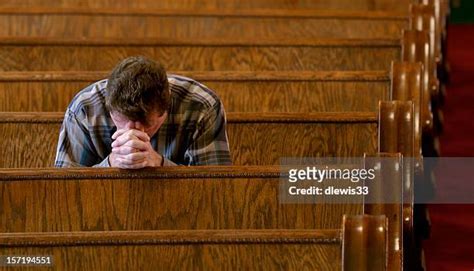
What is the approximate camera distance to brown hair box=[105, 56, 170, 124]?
3.37 ft

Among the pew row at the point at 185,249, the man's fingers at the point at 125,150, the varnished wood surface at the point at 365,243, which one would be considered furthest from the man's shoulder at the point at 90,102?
the varnished wood surface at the point at 365,243

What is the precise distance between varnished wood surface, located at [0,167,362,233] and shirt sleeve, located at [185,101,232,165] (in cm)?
11

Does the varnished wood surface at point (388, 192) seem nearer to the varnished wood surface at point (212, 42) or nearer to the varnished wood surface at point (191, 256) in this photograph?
the varnished wood surface at point (191, 256)

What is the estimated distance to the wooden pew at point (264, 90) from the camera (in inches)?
54.8

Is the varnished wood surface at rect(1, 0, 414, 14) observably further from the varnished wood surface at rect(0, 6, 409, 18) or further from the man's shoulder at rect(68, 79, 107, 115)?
the man's shoulder at rect(68, 79, 107, 115)

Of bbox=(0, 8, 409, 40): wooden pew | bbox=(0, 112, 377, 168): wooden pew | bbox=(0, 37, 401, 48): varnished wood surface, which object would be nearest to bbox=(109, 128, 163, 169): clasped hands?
bbox=(0, 112, 377, 168): wooden pew

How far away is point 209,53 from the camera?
5.24 ft

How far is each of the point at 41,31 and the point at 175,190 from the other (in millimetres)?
876

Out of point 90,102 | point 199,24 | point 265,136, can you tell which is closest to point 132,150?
point 90,102

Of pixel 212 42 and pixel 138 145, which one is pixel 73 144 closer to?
pixel 138 145

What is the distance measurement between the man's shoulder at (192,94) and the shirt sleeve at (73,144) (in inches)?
3.8

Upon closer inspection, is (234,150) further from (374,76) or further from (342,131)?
(374,76)

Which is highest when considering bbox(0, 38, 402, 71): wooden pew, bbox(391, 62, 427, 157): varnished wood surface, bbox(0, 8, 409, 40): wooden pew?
bbox(0, 8, 409, 40): wooden pew

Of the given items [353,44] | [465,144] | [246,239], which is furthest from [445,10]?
[246,239]
